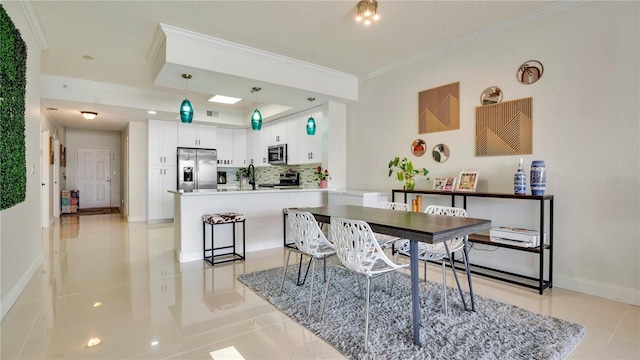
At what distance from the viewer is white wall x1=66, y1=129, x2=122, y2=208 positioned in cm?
922

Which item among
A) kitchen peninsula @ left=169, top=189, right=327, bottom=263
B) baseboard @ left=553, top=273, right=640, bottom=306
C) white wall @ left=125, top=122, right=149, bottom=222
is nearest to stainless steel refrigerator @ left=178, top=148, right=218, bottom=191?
white wall @ left=125, top=122, right=149, bottom=222

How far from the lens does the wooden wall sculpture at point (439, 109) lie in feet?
13.0

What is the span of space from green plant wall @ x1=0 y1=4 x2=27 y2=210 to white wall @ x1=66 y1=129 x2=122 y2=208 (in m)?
7.59

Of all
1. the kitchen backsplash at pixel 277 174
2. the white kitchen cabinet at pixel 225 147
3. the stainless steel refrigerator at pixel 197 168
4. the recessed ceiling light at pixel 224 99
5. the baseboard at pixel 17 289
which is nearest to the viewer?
the baseboard at pixel 17 289

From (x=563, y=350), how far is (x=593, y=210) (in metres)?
1.59

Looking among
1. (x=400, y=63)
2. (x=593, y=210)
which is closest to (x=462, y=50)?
(x=400, y=63)

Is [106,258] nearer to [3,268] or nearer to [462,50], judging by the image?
[3,268]

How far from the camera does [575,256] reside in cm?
307

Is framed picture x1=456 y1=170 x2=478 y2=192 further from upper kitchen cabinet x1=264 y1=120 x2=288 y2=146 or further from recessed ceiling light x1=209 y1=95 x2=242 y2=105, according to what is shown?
recessed ceiling light x1=209 y1=95 x2=242 y2=105

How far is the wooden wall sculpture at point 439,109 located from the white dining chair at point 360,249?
7.96ft

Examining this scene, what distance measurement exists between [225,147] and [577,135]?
6.99 metres

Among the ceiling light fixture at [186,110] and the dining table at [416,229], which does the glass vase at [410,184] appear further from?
the ceiling light fixture at [186,110]

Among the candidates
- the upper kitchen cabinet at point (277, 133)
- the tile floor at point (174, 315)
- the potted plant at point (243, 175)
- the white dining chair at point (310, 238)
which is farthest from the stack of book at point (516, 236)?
the potted plant at point (243, 175)

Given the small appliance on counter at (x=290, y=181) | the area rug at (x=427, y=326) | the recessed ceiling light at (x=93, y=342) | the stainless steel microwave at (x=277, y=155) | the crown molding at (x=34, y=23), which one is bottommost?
the recessed ceiling light at (x=93, y=342)
